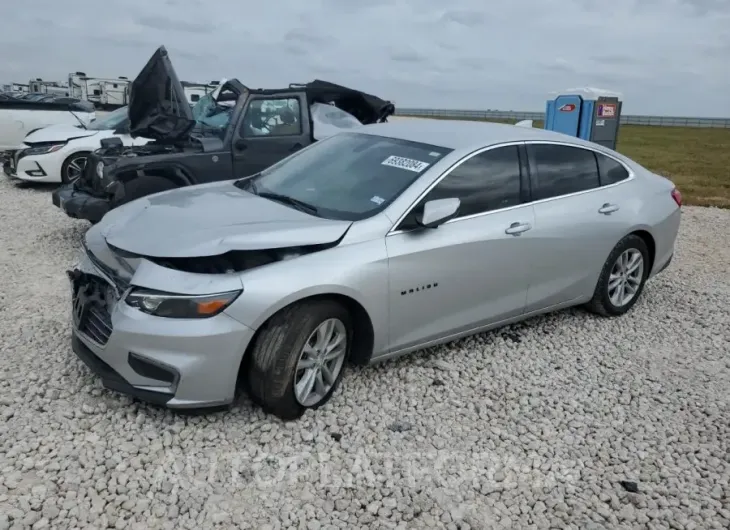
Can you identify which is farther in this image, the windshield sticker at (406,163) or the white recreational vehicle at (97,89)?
the white recreational vehicle at (97,89)

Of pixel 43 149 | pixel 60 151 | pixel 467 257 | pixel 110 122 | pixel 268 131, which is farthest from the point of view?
pixel 110 122

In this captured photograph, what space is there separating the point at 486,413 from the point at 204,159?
4283 mm

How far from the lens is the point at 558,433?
3594 mm

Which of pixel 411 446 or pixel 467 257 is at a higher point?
pixel 467 257

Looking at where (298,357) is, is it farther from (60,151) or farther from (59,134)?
(59,134)

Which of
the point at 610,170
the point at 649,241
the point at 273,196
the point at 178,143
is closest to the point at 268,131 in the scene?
the point at 178,143

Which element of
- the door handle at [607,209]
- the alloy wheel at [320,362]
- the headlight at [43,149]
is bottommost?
the alloy wheel at [320,362]

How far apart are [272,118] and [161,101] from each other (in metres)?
1.22

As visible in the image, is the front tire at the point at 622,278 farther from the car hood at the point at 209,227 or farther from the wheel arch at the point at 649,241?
the car hood at the point at 209,227

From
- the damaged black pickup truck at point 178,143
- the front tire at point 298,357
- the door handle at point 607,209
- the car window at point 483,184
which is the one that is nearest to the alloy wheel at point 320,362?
the front tire at point 298,357

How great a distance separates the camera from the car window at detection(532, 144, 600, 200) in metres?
4.58

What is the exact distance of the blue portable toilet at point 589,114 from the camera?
35.2 ft

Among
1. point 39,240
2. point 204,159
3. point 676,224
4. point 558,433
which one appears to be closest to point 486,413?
point 558,433

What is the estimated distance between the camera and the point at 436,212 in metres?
3.70
